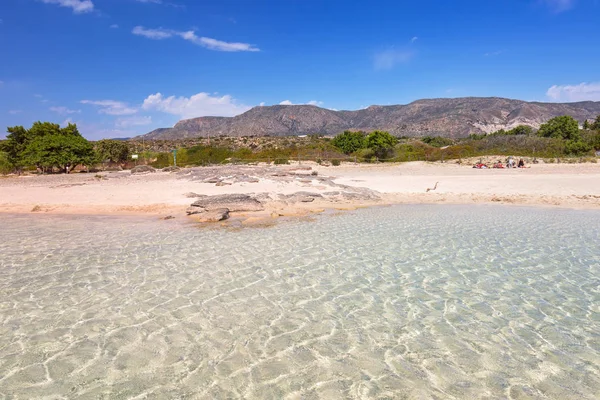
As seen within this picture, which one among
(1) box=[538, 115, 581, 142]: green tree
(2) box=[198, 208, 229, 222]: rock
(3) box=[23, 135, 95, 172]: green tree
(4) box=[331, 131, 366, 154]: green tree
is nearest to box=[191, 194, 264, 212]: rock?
(2) box=[198, 208, 229, 222]: rock

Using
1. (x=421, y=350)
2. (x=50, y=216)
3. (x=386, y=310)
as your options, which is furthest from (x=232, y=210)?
(x=421, y=350)

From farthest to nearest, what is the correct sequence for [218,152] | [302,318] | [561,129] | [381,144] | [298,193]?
[561,129]
[218,152]
[381,144]
[298,193]
[302,318]

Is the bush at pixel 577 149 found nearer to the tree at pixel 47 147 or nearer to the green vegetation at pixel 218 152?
Answer: the green vegetation at pixel 218 152

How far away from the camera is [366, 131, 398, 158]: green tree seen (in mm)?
37906

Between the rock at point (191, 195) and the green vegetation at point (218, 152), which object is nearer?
the rock at point (191, 195)

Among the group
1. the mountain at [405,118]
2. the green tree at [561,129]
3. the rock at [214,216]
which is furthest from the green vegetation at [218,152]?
the mountain at [405,118]

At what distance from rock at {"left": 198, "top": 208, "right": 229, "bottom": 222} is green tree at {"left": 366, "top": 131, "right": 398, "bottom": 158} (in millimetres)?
28079

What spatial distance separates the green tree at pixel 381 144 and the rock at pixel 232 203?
1034 inches

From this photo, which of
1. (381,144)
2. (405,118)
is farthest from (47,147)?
(405,118)

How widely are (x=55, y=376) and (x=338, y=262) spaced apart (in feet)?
14.9

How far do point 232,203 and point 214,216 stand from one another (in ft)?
6.04

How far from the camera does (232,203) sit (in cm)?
1334

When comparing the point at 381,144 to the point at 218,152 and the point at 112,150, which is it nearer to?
the point at 218,152

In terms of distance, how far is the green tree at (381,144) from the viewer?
37.9m
